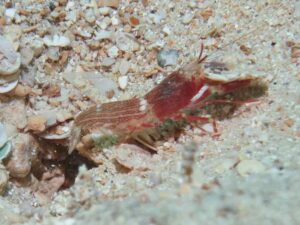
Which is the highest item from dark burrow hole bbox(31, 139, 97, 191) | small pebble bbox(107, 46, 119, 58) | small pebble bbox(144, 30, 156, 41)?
small pebble bbox(144, 30, 156, 41)

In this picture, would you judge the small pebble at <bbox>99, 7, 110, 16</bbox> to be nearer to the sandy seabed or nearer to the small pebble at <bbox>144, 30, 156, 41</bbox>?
the sandy seabed

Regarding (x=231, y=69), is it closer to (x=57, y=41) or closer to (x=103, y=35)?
(x=103, y=35)

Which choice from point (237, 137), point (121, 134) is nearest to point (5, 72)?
point (121, 134)

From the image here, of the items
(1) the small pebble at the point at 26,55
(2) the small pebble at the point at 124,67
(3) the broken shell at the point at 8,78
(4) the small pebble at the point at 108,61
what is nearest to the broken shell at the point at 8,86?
(3) the broken shell at the point at 8,78

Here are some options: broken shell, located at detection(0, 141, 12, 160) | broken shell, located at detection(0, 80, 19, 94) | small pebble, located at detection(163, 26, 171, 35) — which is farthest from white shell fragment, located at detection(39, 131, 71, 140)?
small pebble, located at detection(163, 26, 171, 35)

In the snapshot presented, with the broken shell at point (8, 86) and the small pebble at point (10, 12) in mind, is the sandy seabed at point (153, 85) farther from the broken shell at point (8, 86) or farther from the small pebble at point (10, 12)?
the broken shell at point (8, 86)

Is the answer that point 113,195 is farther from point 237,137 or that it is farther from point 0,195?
point 0,195
